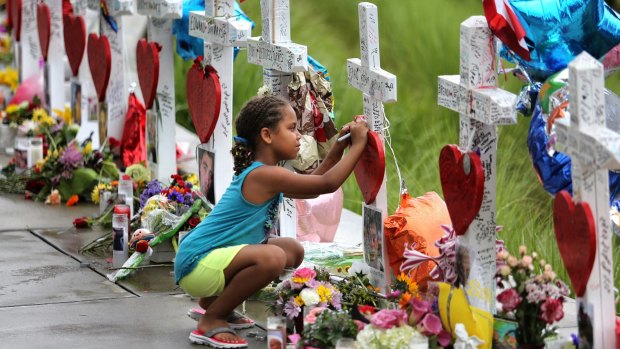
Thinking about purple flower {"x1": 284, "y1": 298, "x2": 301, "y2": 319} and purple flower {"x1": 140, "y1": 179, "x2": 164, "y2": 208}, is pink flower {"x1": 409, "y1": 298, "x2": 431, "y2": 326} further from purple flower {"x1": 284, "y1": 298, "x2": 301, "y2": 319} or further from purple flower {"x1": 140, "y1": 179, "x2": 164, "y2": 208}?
purple flower {"x1": 140, "y1": 179, "x2": 164, "y2": 208}

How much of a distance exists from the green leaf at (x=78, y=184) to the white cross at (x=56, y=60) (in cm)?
193

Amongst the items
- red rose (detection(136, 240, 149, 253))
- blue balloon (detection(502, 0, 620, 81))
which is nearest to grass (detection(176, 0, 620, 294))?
blue balloon (detection(502, 0, 620, 81))

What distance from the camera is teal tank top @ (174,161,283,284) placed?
5.80 metres

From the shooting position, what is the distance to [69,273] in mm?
7051

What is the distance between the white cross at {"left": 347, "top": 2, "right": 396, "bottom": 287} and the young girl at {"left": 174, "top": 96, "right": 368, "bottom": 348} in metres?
0.24

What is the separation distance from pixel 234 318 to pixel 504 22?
1.90 m

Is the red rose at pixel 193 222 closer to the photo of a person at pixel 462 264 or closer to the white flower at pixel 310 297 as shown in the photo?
the white flower at pixel 310 297

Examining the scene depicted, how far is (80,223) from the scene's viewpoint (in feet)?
26.7

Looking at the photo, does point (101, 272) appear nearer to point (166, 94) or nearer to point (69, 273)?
point (69, 273)

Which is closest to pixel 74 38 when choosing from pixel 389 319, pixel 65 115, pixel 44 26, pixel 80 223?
pixel 65 115

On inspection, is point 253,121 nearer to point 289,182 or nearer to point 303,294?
point 289,182

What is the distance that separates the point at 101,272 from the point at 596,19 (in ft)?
10.1

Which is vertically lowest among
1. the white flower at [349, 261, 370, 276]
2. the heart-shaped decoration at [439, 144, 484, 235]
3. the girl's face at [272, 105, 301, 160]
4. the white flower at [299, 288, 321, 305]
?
the white flower at [299, 288, 321, 305]

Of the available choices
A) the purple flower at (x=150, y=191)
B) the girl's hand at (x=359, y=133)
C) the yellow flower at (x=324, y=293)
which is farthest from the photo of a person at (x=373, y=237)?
the purple flower at (x=150, y=191)
